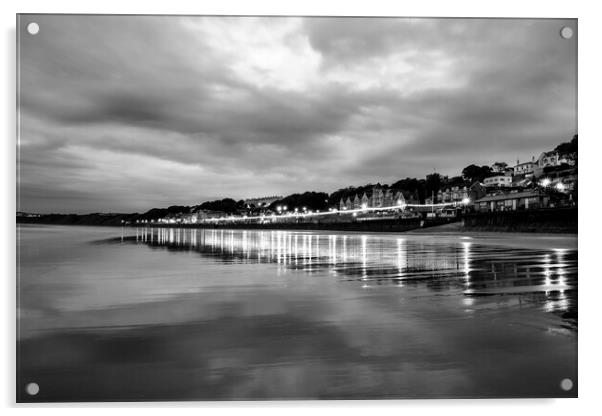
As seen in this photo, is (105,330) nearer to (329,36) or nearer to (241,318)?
(241,318)

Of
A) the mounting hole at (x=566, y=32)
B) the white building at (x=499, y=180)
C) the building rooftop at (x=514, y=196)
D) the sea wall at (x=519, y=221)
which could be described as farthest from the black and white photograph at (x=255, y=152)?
the white building at (x=499, y=180)

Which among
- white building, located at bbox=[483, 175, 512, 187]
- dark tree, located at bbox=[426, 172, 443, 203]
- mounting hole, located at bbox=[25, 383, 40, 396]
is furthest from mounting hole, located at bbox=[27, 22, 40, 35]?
white building, located at bbox=[483, 175, 512, 187]

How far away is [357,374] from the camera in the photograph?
3.21 m

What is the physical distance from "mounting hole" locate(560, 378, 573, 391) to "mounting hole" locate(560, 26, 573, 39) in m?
3.60

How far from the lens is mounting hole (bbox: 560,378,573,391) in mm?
3383

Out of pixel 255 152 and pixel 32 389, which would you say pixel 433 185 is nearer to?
pixel 255 152

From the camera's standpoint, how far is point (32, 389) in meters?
3.43

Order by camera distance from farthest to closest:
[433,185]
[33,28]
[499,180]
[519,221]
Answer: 1. [499,180]
2. [433,185]
3. [519,221]
4. [33,28]

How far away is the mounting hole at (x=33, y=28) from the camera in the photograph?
4566 mm

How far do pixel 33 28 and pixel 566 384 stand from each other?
19.9 feet

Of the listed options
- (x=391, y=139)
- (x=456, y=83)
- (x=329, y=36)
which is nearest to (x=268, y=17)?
(x=329, y=36)

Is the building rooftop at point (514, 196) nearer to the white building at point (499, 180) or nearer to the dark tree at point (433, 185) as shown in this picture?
the dark tree at point (433, 185)

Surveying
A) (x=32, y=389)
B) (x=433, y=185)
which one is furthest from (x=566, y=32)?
(x=433, y=185)
